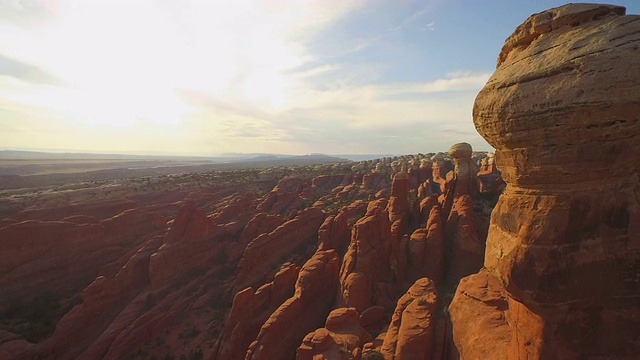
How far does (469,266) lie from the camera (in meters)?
31.1

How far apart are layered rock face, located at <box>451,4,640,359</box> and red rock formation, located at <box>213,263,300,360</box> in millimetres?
20587

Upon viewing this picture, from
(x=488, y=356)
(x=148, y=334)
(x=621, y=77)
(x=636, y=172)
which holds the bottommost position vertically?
(x=148, y=334)

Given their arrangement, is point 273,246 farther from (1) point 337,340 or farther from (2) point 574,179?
(2) point 574,179

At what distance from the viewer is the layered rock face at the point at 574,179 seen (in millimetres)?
8680

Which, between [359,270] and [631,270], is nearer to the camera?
[631,270]

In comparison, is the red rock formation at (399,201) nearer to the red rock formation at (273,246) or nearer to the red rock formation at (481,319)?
the red rock formation at (273,246)

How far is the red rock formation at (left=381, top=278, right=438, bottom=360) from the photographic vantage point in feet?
52.0

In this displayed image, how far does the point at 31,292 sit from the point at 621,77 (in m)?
51.2

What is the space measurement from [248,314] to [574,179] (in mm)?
24253

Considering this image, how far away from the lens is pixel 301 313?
82.8 feet

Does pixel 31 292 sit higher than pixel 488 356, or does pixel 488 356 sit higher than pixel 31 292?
pixel 488 356

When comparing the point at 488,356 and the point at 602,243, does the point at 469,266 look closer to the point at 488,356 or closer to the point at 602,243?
the point at 488,356

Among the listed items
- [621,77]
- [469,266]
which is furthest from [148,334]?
[621,77]

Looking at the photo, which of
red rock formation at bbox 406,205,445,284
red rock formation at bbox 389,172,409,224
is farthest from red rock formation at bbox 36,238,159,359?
red rock formation at bbox 389,172,409,224
